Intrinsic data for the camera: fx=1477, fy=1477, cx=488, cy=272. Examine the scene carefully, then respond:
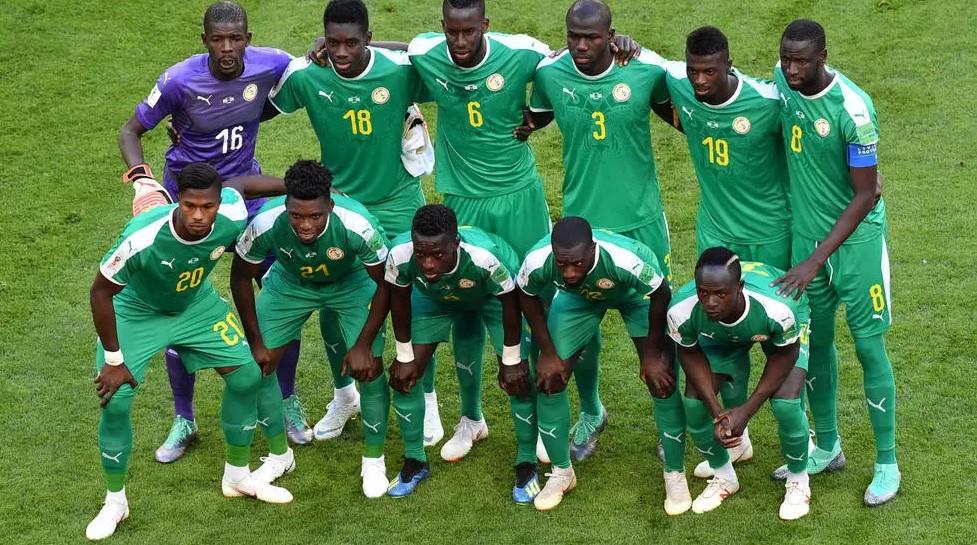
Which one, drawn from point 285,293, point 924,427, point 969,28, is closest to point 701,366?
point 924,427

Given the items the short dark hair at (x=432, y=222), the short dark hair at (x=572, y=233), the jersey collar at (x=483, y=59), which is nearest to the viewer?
the short dark hair at (x=572, y=233)

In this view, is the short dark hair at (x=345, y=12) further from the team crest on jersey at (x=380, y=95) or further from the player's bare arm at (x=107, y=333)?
the player's bare arm at (x=107, y=333)

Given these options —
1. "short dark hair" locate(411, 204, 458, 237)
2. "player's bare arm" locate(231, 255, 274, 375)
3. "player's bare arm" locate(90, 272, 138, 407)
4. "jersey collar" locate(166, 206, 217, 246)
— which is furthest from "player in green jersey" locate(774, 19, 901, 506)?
"player's bare arm" locate(90, 272, 138, 407)

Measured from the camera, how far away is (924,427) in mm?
9695

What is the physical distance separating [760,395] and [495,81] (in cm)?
253

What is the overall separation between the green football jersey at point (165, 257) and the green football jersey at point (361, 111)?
3.04ft

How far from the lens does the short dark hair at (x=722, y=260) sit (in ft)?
26.6

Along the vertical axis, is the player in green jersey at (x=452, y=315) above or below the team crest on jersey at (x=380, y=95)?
below

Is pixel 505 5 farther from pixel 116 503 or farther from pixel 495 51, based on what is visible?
pixel 116 503

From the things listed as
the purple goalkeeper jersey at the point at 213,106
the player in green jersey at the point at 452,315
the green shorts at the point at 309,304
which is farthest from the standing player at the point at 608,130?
the purple goalkeeper jersey at the point at 213,106

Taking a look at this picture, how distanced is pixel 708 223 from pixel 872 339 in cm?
120

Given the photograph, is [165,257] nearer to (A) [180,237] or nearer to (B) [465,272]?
(A) [180,237]

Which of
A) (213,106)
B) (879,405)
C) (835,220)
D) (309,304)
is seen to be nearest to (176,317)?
(309,304)

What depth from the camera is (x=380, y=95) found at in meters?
9.41
